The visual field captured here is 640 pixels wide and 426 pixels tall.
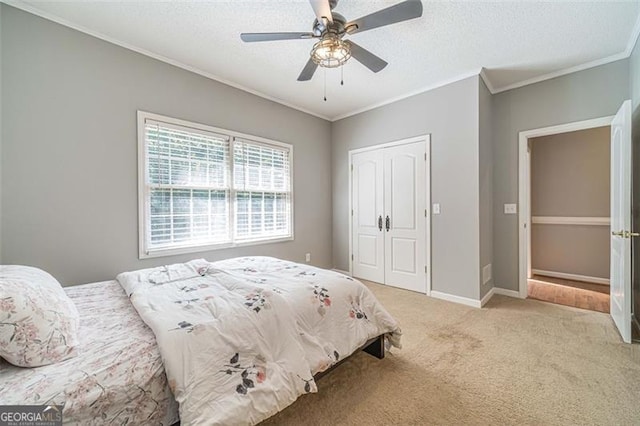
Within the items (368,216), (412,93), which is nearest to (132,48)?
(412,93)

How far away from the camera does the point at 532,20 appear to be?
89.2 inches

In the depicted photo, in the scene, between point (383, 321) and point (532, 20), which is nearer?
point (383, 321)

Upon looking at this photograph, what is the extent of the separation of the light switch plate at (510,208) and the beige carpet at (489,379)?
4.51ft

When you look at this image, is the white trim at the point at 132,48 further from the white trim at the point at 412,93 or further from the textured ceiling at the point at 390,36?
the white trim at the point at 412,93

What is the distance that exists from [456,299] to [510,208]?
1.46 metres

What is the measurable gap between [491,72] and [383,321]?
323 cm

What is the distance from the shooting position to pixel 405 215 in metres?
3.82

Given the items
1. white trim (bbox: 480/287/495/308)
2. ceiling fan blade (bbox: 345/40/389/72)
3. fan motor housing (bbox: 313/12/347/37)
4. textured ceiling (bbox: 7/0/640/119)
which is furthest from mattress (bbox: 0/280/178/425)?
white trim (bbox: 480/287/495/308)

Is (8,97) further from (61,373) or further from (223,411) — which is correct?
(223,411)

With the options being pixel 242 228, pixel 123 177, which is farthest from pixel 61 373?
pixel 242 228

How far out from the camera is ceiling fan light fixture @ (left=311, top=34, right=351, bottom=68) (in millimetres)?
1895

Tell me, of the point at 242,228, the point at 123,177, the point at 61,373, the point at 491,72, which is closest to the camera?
the point at 61,373

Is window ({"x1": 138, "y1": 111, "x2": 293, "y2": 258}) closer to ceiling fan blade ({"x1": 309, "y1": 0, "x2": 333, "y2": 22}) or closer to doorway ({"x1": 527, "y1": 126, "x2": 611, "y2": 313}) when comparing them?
ceiling fan blade ({"x1": 309, "y1": 0, "x2": 333, "y2": 22})

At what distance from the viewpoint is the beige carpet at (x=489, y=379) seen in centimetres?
150
